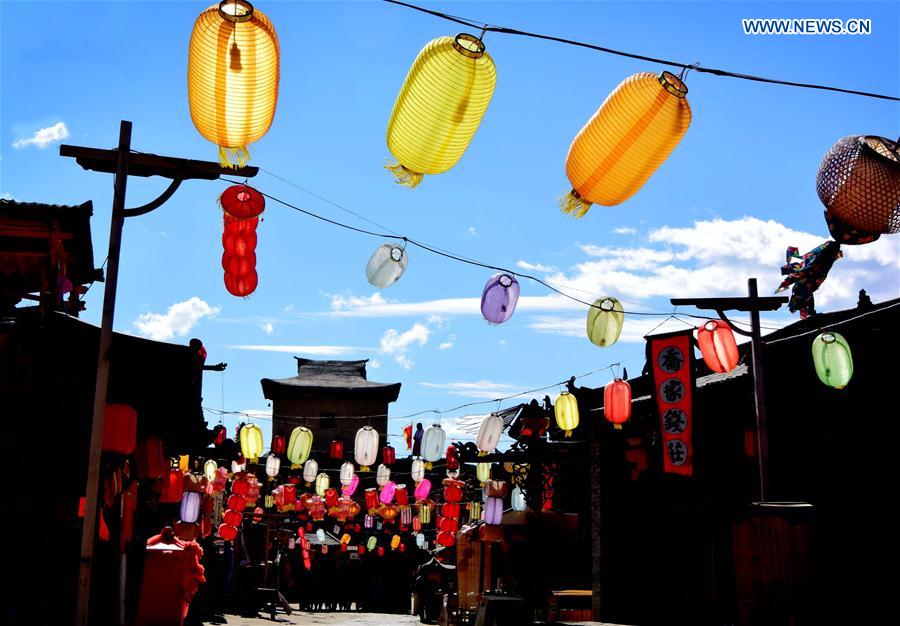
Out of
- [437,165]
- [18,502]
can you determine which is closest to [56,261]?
[18,502]

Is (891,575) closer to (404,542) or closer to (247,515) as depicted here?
(247,515)

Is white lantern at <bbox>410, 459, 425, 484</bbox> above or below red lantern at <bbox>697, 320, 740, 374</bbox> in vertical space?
below

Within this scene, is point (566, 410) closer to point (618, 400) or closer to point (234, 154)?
point (618, 400)

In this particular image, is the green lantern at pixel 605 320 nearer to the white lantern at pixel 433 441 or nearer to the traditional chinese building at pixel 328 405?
the white lantern at pixel 433 441

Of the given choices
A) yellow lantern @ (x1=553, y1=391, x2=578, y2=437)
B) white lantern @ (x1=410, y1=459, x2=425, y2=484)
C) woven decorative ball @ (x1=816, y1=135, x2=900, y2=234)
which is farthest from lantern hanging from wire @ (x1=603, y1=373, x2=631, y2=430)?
white lantern @ (x1=410, y1=459, x2=425, y2=484)

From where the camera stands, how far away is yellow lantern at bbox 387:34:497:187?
6410 millimetres

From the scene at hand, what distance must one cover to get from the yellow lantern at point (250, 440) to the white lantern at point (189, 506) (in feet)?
6.17

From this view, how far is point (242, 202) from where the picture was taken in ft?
32.2

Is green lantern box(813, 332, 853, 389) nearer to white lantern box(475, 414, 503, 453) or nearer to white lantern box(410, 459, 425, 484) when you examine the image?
white lantern box(475, 414, 503, 453)

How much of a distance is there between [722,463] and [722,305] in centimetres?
431

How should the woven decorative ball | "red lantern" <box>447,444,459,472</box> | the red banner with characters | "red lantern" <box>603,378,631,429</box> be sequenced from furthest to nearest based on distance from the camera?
"red lantern" <box>447,444,459,472</box>, "red lantern" <box>603,378,631,429</box>, the red banner with characters, the woven decorative ball

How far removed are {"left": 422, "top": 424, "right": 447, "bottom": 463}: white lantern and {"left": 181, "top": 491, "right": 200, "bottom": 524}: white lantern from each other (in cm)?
700

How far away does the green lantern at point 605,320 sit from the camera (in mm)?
13062

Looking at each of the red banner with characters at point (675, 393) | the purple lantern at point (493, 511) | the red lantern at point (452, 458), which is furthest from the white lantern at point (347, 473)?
the red banner with characters at point (675, 393)
